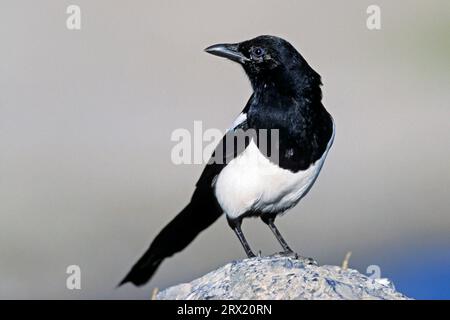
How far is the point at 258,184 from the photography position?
559 centimetres

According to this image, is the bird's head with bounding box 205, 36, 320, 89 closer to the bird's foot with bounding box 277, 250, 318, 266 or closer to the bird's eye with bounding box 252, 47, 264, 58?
the bird's eye with bounding box 252, 47, 264, 58

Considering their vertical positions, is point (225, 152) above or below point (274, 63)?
below

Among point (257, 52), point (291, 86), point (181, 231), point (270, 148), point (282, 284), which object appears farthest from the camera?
point (181, 231)

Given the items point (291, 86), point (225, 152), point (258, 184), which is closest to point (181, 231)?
point (225, 152)

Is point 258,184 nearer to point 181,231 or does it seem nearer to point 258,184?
point 258,184

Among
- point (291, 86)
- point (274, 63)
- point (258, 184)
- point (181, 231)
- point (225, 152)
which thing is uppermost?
point (274, 63)

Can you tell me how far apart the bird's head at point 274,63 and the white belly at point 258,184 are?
1.54 feet

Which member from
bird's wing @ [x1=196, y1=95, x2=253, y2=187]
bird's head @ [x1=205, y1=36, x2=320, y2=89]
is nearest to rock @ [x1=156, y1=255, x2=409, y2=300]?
bird's wing @ [x1=196, y1=95, x2=253, y2=187]

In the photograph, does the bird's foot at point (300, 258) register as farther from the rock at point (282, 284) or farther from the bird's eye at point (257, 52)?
the bird's eye at point (257, 52)

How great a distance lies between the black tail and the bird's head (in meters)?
0.81

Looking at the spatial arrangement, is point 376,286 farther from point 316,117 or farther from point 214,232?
point 214,232

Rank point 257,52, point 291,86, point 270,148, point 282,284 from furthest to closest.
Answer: point 257,52 < point 291,86 < point 270,148 < point 282,284

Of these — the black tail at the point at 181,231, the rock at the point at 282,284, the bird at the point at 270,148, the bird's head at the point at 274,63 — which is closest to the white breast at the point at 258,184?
the bird at the point at 270,148
